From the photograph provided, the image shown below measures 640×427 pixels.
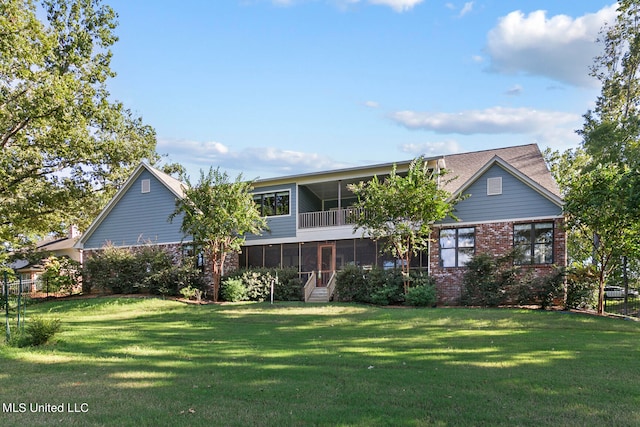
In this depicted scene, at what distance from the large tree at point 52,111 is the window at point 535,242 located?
18190mm

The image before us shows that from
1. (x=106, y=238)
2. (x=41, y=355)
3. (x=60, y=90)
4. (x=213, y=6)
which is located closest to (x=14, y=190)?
(x=106, y=238)

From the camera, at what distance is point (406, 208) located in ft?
60.0

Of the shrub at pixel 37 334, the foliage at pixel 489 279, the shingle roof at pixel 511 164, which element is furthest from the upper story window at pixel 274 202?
the shrub at pixel 37 334

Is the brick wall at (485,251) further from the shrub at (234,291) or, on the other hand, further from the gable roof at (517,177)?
the shrub at (234,291)

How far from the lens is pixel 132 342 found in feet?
32.4

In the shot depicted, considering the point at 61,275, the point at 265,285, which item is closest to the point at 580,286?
the point at 265,285

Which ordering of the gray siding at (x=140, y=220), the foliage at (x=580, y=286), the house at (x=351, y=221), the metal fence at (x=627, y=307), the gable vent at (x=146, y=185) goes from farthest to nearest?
the gable vent at (x=146, y=185)
the gray siding at (x=140, y=220)
the house at (x=351, y=221)
the metal fence at (x=627, y=307)
the foliage at (x=580, y=286)

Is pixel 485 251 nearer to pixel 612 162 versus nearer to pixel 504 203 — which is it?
pixel 504 203

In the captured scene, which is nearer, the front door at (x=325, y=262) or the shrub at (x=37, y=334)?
the shrub at (x=37, y=334)

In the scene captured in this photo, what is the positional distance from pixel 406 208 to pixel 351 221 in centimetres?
343

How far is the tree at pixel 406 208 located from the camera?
59.6 feet

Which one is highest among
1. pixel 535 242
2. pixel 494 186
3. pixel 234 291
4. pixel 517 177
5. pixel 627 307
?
pixel 517 177

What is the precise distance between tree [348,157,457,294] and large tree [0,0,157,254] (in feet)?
39.5

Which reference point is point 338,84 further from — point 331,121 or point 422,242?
point 422,242
